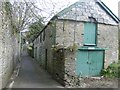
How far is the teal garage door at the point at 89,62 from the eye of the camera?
17.6m

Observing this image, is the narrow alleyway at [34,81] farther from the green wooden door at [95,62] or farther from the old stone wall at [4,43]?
the green wooden door at [95,62]

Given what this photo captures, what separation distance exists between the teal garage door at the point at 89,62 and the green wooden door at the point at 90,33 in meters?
0.85

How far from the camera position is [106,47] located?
1959cm

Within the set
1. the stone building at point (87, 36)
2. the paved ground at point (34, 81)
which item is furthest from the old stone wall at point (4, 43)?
the stone building at point (87, 36)

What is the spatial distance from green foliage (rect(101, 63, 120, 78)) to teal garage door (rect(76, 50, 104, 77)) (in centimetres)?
51

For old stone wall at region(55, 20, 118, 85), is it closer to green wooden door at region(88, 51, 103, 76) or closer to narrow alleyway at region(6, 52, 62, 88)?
green wooden door at region(88, 51, 103, 76)

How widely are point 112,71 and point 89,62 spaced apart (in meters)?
1.97

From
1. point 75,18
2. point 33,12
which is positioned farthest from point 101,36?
point 33,12

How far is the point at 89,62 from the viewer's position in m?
18.2

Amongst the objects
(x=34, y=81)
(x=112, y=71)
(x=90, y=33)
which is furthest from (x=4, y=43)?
(x=112, y=71)

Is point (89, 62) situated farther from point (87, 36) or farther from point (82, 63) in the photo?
point (87, 36)

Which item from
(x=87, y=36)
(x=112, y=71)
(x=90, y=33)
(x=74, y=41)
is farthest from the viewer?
(x=90, y=33)

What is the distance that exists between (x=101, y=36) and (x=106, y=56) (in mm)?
1727

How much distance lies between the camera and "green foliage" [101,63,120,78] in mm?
17903
